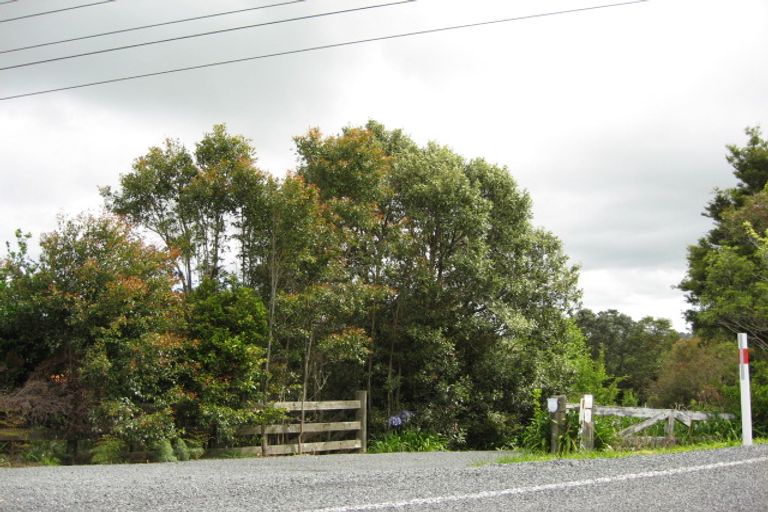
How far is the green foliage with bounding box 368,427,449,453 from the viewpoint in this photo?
15547mm

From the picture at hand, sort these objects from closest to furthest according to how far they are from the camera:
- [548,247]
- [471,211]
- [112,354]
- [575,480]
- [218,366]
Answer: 1. [575,480]
2. [112,354]
3. [218,366]
4. [471,211]
5. [548,247]

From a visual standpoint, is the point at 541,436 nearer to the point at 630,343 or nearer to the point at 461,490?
the point at 461,490

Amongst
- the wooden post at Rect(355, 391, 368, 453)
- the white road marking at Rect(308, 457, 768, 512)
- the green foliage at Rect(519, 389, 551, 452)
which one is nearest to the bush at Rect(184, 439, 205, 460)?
the wooden post at Rect(355, 391, 368, 453)

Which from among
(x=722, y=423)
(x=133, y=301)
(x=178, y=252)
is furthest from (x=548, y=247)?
(x=133, y=301)

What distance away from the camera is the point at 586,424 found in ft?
32.4

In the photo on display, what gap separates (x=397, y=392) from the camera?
57.1 ft

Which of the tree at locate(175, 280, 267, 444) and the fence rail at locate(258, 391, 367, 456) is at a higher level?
the tree at locate(175, 280, 267, 444)

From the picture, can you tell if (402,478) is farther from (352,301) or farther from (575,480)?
(352,301)

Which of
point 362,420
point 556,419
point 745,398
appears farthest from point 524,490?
point 362,420

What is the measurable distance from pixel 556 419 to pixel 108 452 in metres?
7.05

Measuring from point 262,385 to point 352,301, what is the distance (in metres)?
2.57

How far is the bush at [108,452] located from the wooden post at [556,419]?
6.86 meters

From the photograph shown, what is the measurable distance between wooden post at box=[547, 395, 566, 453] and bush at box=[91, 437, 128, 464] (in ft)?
22.5

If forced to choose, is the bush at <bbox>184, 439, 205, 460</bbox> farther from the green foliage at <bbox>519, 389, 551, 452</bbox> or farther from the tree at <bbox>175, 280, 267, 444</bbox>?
the green foliage at <bbox>519, 389, 551, 452</bbox>
